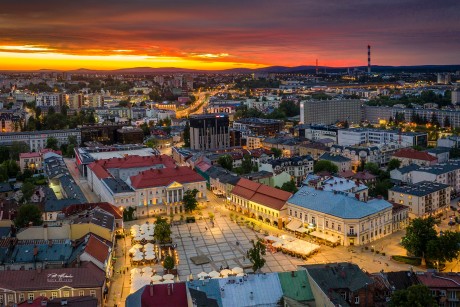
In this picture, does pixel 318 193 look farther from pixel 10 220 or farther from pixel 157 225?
pixel 10 220

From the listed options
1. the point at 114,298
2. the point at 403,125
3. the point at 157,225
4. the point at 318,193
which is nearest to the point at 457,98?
the point at 403,125

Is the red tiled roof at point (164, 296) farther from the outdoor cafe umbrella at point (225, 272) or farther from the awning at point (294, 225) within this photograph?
the awning at point (294, 225)

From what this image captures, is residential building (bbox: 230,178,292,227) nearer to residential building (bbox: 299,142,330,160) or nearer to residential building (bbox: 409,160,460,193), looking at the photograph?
residential building (bbox: 409,160,460,193)

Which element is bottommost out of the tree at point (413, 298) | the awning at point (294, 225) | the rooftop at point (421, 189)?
the awning at point (294, 225)

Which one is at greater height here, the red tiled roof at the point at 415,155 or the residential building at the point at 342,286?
the red tiled roof at the point at 415,155

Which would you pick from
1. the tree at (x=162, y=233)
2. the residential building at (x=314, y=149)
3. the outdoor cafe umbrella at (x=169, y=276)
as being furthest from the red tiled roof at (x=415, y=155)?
the outdoor cafe umbrella at (x=169, y=276)

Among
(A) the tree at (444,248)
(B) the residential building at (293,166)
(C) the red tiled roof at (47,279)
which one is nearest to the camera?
(C) the red tiled roof at (47,279)
